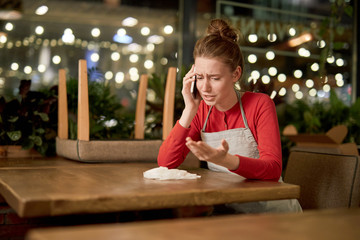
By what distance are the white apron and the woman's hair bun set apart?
0.96ft

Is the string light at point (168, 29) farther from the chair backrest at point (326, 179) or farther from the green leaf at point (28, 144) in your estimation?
the chair backrest at point (326, 179)

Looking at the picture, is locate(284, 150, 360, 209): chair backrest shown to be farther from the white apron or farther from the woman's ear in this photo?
the woman's ear

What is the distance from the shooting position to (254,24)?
5398 mm

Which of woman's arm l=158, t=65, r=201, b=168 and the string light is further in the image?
the string light

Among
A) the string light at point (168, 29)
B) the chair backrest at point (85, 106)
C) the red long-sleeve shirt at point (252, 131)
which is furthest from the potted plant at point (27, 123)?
the string light at point (168, 29)

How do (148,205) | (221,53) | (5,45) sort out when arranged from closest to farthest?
(148,205) < (221,53) < (5,45)

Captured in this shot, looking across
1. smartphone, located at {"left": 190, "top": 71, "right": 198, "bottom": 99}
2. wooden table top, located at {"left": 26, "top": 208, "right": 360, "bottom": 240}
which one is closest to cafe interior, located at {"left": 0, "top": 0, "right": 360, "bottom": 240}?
wooden table top, located at {"left": 26, "top": 208, "right": 360, "bottom": 240}

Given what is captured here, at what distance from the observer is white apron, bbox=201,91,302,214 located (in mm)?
1848

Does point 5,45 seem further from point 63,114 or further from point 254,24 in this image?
point 254,24

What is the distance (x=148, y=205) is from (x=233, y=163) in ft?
1.59

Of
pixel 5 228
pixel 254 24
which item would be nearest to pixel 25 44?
pixel 254 24

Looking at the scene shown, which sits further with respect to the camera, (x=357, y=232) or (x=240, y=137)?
(x=240, y=137)

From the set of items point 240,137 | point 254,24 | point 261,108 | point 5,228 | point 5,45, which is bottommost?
point 5,228

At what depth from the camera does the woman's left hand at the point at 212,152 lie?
4.90ft
